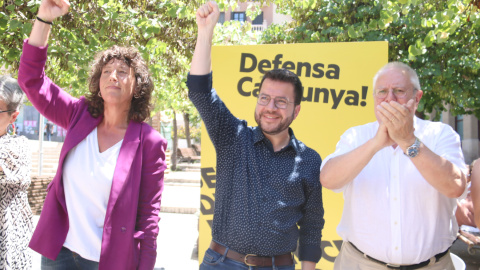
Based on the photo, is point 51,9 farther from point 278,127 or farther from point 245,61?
point 245,61

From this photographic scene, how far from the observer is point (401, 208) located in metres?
2.34

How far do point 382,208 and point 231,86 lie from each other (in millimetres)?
2571

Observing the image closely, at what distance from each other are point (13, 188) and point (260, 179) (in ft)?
4.80

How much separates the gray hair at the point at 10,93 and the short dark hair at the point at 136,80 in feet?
1.78

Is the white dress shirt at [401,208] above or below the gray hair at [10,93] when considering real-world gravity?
below

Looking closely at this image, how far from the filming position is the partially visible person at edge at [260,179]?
2.24 m

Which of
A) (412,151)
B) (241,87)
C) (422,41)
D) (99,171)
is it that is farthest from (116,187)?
(422,41)

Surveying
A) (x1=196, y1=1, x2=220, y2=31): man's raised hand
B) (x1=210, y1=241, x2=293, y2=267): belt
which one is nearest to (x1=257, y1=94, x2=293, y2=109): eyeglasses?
(x1=196, y1=1, x2=220, y2=31): man's raised hand

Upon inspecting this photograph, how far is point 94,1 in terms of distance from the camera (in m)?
4.65

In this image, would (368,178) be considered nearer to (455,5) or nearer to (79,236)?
(79,236)

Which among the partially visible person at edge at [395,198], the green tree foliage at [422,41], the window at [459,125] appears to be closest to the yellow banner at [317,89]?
the partially visible person at edge at [395,198]

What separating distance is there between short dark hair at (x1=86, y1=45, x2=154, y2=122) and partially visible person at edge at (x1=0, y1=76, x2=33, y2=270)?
559 mm

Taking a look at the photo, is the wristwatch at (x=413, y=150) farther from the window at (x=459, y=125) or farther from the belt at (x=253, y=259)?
the window at (x=459, y=125)

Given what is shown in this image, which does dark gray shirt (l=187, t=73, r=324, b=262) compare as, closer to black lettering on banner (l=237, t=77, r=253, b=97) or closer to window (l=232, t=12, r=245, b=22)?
black lettering on banner (l=237, t=77, r=253, b=97)
